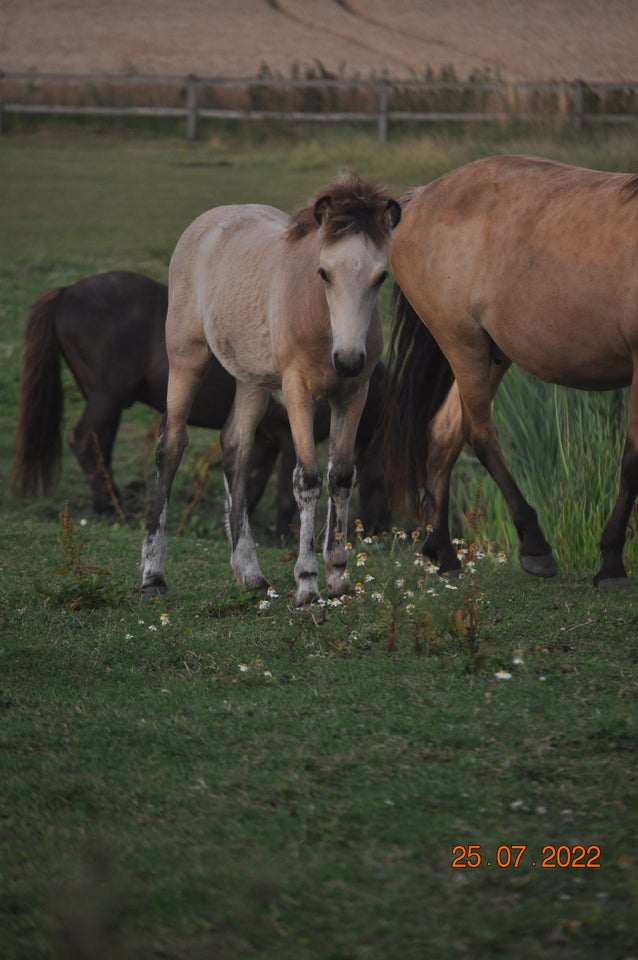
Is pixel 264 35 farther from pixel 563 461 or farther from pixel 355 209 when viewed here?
pixel 355 209

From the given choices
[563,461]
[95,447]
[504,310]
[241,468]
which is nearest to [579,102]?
[95,447]

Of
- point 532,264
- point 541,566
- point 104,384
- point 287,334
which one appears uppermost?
point 532,264

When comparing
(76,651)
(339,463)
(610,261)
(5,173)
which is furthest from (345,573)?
(5,173)

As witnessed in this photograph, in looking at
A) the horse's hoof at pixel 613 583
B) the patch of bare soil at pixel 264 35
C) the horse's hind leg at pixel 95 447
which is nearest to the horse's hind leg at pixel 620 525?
the horse's hoof at pixel 613 583

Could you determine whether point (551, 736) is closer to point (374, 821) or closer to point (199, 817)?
point (374, 821)

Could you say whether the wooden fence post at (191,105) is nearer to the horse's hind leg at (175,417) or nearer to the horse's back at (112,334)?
the horse's back at (112,334)

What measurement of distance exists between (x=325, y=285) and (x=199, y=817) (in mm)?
2650

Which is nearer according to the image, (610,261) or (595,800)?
(595,800)

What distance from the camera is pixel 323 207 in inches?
206

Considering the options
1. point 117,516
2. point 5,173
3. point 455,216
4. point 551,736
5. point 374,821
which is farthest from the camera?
point 5,173

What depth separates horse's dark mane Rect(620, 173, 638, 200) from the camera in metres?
5.54

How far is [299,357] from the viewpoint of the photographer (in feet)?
18.0

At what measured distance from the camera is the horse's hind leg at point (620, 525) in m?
5.54

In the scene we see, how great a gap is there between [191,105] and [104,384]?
16.4 meters
